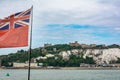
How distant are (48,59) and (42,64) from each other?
621 cm

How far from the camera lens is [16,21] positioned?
12.4 metres

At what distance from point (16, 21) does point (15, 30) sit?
28 cm

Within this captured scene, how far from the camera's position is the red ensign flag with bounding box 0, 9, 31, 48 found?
40.2ft

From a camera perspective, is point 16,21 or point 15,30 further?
point 15,30

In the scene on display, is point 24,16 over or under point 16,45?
over

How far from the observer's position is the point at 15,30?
12508mm

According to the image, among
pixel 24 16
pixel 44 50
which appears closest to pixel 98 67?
pixel 44 50

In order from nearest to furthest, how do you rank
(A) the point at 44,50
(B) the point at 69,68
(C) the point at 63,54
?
(B) the point at 69,68 < (C) the point at 63,54 < (A) the point at 44,50

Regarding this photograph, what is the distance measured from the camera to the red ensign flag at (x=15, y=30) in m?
12.2

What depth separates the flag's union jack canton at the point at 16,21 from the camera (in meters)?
12.3

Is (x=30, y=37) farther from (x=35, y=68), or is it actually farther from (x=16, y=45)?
(x=35, y=68)

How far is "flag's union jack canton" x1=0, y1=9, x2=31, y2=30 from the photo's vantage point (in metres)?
12.3

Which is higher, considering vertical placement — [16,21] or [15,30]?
[16,21]

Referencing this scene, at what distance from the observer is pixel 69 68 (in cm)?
17475
